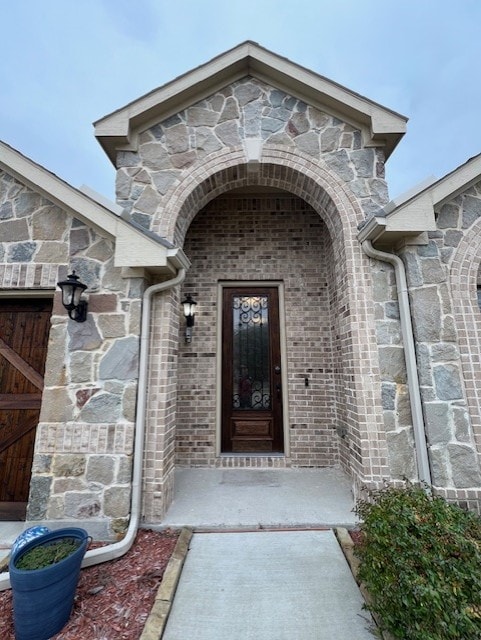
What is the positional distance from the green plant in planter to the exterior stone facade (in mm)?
653

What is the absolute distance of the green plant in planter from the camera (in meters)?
1.95

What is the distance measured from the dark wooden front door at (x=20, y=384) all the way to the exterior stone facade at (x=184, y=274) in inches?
11.6

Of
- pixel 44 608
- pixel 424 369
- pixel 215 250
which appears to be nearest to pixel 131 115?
pixel 215 250

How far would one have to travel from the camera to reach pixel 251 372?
4453mm

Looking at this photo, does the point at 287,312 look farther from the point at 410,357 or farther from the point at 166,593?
the point at 166,593

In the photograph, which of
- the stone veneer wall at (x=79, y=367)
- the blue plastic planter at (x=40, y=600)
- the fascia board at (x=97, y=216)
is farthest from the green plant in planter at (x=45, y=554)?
the fascia board at (x=97, y=216)

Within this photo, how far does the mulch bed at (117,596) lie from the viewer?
1.88 meters

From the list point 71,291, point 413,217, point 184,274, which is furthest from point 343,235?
point 71,291

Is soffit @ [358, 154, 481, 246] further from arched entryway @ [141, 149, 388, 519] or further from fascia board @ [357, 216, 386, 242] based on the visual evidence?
arched entryway @ [141, 149, 388, 519]

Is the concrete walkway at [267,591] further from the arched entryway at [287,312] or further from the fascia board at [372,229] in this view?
the fascia board at [372,229]

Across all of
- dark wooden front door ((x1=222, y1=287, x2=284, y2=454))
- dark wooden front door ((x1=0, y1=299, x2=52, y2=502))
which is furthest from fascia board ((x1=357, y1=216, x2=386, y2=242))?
dark wooden front door ((x1=0, y1=299, x2=52, y2=502))

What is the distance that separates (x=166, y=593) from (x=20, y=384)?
2449mm

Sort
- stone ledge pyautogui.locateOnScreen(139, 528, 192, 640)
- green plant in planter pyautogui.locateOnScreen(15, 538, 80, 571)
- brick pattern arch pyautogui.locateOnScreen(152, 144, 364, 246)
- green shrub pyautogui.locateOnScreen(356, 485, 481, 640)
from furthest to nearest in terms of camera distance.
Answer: brick pattern arch pyautogui.locateOnScreen(152, 144, 364, 246), green plant in planter pyautogui.locateOnScreen(15, 538, 80, 571), stone ledge pyautogui.locateOnScreen(139, 528, 192, 640), green shrub pyautogui.locateOnScreen(356, 485, 481, 640)

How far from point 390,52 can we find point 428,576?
53.5 meters
